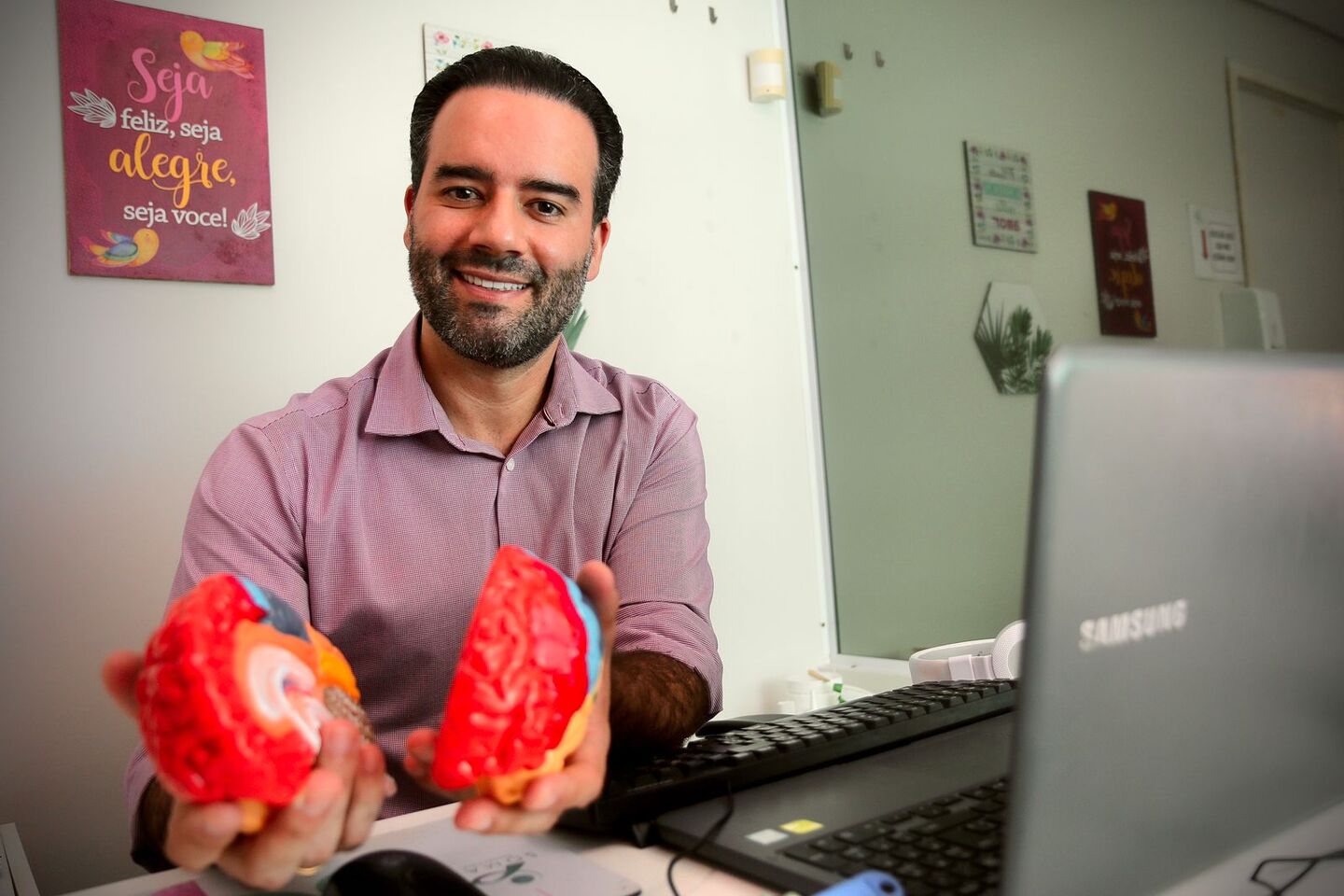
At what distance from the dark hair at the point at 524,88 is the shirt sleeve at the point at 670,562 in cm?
40

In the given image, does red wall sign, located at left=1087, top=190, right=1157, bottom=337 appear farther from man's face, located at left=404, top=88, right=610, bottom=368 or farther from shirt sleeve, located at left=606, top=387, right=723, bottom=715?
man's face, located at left=404, top=88, right=610, bottom=368

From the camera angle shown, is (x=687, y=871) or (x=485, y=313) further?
(x=485, y=313)

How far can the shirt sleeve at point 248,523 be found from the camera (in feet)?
3.76

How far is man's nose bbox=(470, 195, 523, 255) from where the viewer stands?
4.51 ft

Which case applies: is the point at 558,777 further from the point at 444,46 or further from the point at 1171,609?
the point at 444,46

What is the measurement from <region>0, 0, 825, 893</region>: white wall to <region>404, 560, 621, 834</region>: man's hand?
1.29 metres

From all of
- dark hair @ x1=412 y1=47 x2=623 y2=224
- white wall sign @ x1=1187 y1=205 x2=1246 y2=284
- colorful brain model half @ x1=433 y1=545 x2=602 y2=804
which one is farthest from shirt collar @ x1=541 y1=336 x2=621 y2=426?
white wall sign @ x1=1187 y1=205 x2=1246 y2=284

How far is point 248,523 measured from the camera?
119cm

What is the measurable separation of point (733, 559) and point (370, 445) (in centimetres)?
119

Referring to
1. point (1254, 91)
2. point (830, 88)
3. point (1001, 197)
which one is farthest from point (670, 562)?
point (830, 88)

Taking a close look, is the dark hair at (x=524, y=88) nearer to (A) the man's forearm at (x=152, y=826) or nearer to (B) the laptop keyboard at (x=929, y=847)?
(A) the man's forearm at (x=152, y=826)

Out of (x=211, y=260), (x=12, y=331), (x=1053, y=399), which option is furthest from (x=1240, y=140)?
(x=12, y=331)

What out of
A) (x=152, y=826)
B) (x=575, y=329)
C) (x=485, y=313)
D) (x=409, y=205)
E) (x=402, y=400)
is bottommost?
(x=152, y=826)

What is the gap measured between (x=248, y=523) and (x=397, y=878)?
73 cm
